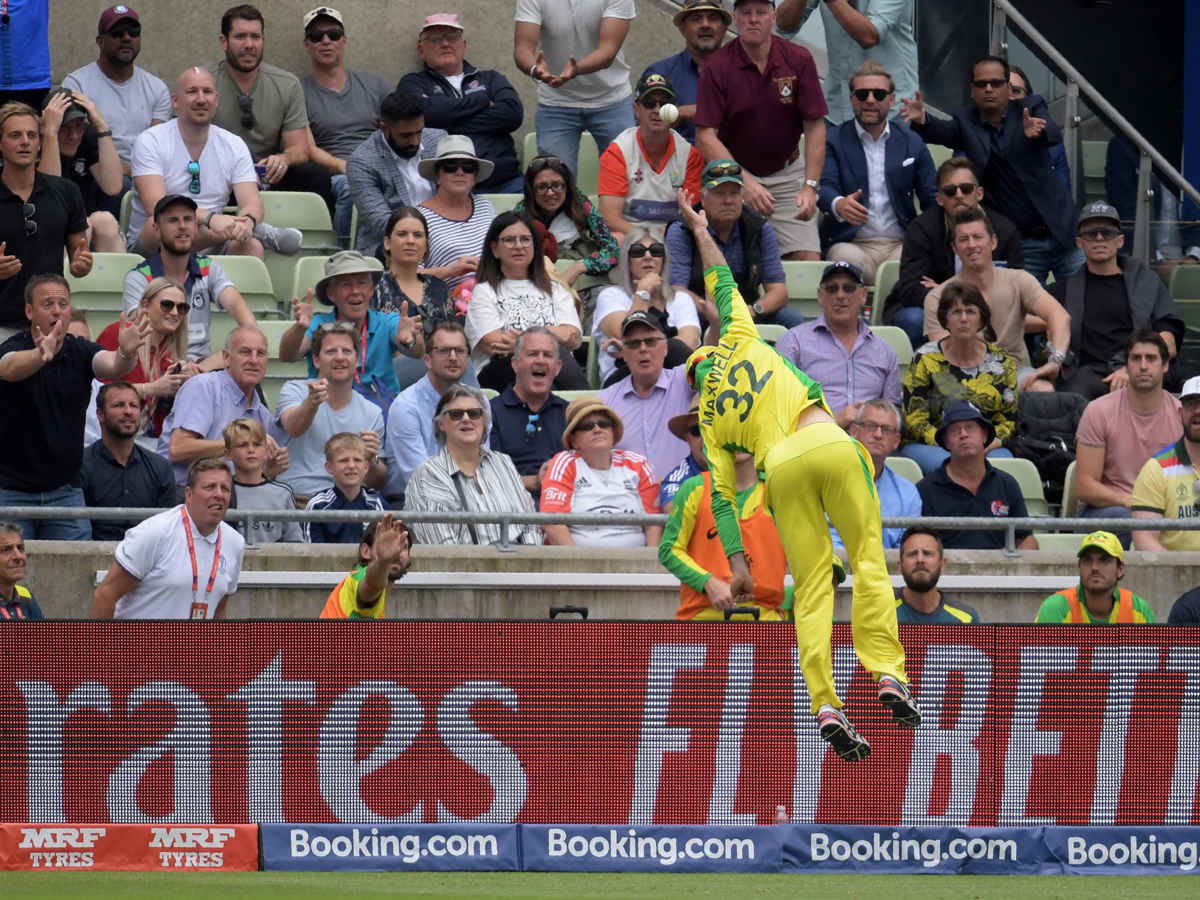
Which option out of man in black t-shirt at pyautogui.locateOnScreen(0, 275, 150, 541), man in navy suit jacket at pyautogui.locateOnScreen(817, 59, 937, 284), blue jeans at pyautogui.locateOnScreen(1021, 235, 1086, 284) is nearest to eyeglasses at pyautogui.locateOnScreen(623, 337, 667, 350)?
man in black t-shirt at pyautogui.locateOnScreen(0, 275, 150, 541)

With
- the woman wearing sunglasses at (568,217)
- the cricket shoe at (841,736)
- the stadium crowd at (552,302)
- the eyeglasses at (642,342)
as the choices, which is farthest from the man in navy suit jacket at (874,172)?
the cricket shoe at (841,736)

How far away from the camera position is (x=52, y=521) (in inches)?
398

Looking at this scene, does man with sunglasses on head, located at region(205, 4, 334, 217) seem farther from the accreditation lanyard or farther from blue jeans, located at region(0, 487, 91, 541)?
the accreditation lanyard

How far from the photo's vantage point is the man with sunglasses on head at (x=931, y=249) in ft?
42.8

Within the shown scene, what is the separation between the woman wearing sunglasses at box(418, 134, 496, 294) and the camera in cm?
1298

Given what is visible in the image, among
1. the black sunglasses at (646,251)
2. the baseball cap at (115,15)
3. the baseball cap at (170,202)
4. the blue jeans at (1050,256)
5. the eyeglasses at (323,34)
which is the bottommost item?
the blue jeans at (1050,256)

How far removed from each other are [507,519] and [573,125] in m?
5.73

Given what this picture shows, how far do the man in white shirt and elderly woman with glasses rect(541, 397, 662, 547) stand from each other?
1.99 meters

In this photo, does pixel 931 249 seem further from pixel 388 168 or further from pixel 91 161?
pixel 91 161

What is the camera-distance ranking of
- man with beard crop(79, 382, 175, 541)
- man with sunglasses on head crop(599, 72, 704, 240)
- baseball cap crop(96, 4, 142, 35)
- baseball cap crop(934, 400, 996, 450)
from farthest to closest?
1. man with sunglasses on head crop(599, 72, 704, 240)
2. baseball cap crop(96, 4, 142, 35)
3. baseball cap crop(934, 400, 996, 450)
4. man with beard crop(79, 382, 175, 541)

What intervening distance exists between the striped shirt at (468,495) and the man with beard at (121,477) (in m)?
1.44

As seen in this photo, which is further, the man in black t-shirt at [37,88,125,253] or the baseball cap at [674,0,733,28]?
the baseball cap at [674,0,733,28]

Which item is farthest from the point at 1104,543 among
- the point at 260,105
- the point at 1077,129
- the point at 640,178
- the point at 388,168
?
the point at 260,105

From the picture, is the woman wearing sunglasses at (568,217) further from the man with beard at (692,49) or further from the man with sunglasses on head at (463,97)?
the man with beard at (692,49)
